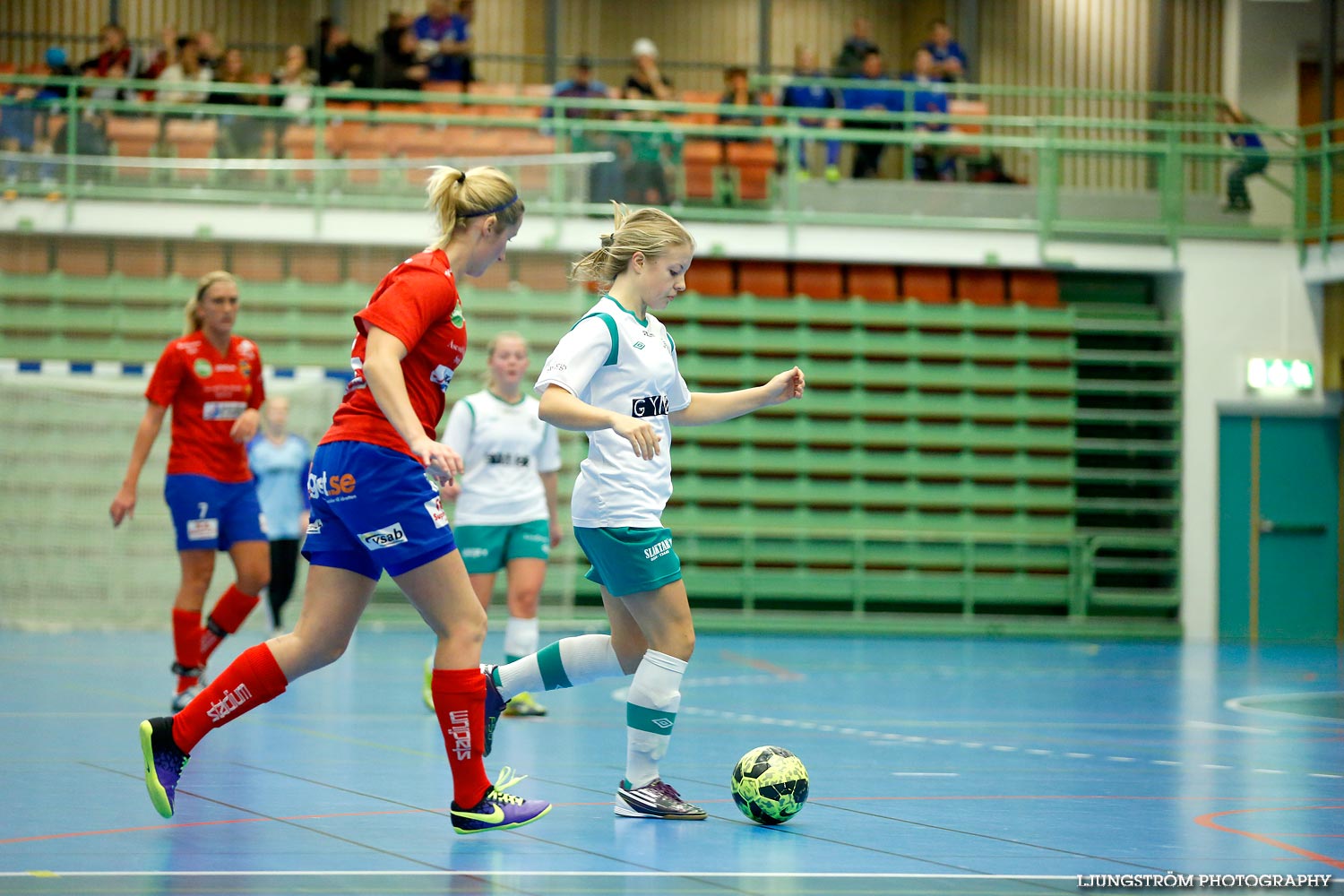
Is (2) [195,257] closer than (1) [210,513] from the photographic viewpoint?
No

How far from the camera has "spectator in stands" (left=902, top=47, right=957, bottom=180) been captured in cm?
1695

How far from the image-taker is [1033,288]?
682 inches

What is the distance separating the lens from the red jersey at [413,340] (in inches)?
172

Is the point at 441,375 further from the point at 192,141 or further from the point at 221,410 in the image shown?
the point at 192,141

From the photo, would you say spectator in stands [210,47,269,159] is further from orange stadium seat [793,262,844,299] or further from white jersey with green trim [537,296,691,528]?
white jersey with green trim [537,296,691,528]

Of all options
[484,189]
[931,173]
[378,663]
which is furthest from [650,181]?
[484,189]

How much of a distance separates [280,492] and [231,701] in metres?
8.45

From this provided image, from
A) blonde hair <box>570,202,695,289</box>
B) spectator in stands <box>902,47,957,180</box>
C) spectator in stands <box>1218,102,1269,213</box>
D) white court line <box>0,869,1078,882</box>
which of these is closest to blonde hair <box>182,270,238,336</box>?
blonde hair <box>570,202,695,289</box>

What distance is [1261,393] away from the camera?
17.3 metres

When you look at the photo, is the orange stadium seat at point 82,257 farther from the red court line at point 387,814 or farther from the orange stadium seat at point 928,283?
the red court line at point 387,814

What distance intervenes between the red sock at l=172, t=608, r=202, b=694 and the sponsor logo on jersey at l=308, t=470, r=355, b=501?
359 cm

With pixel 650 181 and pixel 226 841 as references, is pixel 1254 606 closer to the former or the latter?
pixel 650 181

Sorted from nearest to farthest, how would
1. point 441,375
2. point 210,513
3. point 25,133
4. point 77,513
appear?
point 441,375 → point 210,513 → point 77,513 → point 25,133

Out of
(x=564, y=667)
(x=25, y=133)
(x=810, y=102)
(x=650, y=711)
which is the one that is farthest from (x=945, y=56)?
(x=650, y=711)
